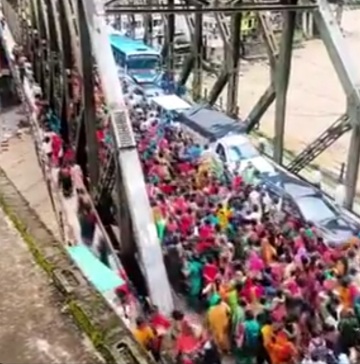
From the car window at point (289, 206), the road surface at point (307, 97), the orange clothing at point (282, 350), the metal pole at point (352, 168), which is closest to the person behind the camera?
the orange clothing at point (282, 350)

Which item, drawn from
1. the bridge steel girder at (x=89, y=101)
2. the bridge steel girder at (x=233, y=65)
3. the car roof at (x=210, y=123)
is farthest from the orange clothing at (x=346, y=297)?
the bridge steel girder at (x=233, y=65)

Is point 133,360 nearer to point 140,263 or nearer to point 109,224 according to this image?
point 140,263

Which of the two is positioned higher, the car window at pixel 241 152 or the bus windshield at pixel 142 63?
the car window at pixel 241 152

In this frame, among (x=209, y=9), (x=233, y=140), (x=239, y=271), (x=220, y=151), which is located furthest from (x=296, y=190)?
(x=239, y=271)

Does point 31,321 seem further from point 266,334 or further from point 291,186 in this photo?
point 291,186

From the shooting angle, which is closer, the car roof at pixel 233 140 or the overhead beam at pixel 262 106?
the car roof at pixel 233 140

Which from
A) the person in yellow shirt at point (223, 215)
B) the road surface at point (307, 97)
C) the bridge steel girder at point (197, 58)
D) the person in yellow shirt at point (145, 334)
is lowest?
the road surface at point (307, 97)

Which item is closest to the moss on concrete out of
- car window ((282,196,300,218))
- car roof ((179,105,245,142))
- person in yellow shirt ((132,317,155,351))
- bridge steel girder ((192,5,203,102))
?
person in yellow shirt ((132,317,155,351))

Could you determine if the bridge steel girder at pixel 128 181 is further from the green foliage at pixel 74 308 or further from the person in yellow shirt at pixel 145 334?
the green foliage at pixel 74 308
